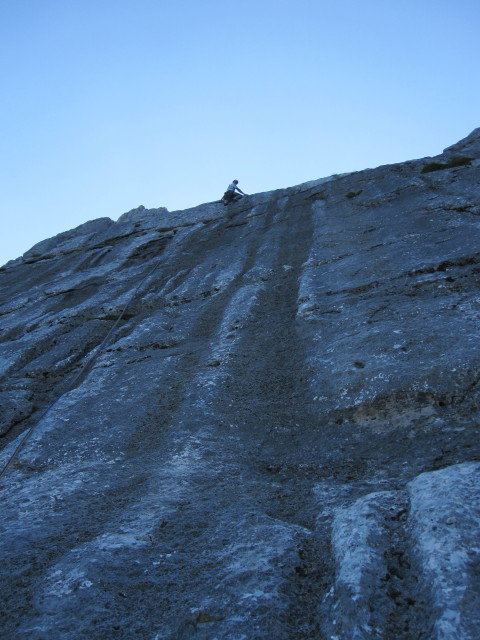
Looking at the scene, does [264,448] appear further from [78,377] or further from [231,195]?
[231,195]

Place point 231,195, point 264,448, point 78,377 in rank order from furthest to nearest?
point 231,195, point 78,377, point 264,448

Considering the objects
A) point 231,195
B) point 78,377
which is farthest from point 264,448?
point 231,195

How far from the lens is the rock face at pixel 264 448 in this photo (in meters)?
3.02

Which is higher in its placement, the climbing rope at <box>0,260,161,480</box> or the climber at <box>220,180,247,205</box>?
the climber at <box>220,180,247,205</box>

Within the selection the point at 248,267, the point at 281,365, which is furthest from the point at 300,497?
the point at 248,267

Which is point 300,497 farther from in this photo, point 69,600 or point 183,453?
point 69,600

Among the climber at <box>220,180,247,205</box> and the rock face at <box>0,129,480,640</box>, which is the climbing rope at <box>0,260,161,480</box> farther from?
the climber at <box>220,180,247,205</box>

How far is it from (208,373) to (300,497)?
3.00 meters

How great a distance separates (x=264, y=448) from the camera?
534 cm

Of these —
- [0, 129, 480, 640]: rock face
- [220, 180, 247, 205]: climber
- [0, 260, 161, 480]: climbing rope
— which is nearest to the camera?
[0, 129, 480, 640]: rock face

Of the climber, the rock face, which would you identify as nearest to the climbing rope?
the rock face

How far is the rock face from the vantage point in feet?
9.92

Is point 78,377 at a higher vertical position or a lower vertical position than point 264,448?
higher

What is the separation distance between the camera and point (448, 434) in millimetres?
4590
